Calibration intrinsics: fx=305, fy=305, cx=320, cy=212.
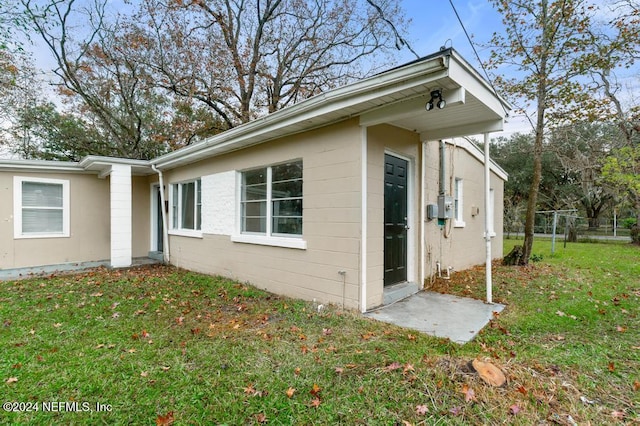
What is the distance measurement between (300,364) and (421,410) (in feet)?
3.65

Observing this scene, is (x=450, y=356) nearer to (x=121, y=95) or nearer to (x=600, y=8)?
(x=600, y=8)

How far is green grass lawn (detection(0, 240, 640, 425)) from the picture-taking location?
2172 millimetres

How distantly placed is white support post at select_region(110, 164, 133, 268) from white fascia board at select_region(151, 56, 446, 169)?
3240 mm

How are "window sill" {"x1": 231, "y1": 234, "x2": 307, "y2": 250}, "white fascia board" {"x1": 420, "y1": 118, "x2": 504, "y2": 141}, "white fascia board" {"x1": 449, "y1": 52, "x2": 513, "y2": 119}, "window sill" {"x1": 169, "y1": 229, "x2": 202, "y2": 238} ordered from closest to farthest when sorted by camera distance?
"white fascia board" {"x1": 449, "y1": 52, "x2": 513, "y2": 119}, "white fascia board" {"x1": 420, "y1": 118, "x2": 504, "y2": 141}, "window sill" {"x1": 231, "y1": 234, "x2": 307, "y2": 250}, "window sill" {"x1": 169, "y1": 229, "x2": 202, "y2": 238}

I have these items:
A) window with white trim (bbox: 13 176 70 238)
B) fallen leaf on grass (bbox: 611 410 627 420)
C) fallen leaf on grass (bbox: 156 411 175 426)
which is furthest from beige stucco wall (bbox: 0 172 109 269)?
fallen leaf on grass (bbox: 611 410 627 420)

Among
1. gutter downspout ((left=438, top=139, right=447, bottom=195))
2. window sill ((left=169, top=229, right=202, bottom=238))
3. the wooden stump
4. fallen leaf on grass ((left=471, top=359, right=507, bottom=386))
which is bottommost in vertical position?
A: fallen leaf on grass ((left=471, top=359, right=507, bottom=386))

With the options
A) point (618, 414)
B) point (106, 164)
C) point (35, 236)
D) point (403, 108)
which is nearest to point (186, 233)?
point (106, 164)

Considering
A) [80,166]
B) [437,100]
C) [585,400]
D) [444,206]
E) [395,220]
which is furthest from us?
[80,166]

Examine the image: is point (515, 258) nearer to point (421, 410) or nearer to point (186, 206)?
point (421, 410)

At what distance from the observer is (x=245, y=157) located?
601 cm

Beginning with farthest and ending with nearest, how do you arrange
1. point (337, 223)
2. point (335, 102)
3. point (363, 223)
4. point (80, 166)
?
point (80, 166) → point (337, 223) → point (363, 223) → point (335, 102)

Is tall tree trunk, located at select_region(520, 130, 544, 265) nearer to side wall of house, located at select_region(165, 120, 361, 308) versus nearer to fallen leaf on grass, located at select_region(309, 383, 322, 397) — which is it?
side wall of house, located at select_region(165, 120, 361, 308)

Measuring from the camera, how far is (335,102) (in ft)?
13.0

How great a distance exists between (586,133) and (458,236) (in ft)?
50.7
